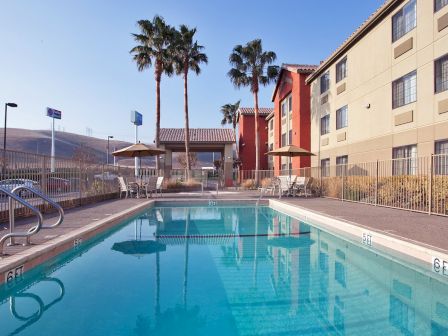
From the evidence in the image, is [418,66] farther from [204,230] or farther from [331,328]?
[331,328]

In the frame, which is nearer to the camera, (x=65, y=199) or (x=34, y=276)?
(x=34, y=276)

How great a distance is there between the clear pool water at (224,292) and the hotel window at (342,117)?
13564 millimetres

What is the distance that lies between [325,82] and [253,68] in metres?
7.62

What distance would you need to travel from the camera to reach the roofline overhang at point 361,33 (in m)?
15.0

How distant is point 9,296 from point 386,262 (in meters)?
5.86

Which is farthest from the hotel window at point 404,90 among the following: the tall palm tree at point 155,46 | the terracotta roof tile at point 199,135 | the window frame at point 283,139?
the terracotta roof tile at point 199,135

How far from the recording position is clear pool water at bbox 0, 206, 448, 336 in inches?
149

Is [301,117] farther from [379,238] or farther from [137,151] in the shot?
[379,238]

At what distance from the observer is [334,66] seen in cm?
2134

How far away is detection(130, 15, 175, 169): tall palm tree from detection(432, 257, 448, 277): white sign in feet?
71.5

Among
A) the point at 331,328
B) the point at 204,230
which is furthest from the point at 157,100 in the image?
the point at 331,328

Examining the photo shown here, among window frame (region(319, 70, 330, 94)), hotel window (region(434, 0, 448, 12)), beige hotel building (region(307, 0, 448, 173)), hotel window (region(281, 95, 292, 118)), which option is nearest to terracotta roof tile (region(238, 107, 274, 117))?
hotel window (region(281, 95, 292, 118))

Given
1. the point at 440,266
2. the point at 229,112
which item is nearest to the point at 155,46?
the point at 440,266

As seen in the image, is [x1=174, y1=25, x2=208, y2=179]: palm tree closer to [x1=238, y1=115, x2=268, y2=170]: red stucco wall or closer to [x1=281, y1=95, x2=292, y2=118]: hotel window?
[x1=281, y1=95, x2=292, y2=118]: hotel window
